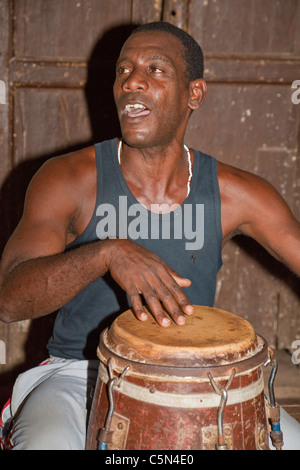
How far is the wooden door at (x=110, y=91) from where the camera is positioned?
2953mm

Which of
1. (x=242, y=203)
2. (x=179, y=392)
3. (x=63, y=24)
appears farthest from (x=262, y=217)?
(x=63, y=24)

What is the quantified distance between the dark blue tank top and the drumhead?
57 centimetres

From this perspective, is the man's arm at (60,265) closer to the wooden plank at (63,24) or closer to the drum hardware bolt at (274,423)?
the drum hardware bolt at (274,423)

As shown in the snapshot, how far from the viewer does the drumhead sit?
4.75 ft

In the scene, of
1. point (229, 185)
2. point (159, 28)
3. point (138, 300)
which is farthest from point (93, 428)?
point (159, 28)

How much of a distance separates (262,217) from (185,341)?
1.09 m

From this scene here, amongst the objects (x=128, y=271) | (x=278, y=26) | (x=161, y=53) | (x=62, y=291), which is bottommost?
(x=62, y=291)

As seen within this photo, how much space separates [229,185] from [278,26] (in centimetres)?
120

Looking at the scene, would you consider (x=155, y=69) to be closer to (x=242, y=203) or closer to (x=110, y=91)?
(x=242, y=203)

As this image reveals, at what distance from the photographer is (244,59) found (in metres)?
3.08

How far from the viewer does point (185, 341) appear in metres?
1.49
